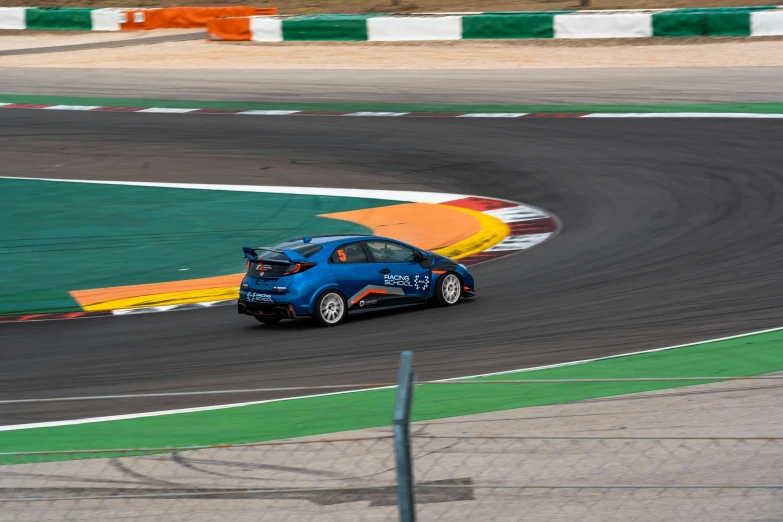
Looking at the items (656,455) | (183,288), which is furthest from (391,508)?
(183,288)

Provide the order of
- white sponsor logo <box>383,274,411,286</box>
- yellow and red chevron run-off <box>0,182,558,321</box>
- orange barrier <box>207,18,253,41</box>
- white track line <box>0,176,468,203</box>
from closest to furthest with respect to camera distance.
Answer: white sponsor logo <box>383,274,411,286</box> → yellow and red chevron run-off <box>0,182,558,321</box> → white track line <box>0,176,468,203</box> → orange barrier <box>207,18,253,41</box>

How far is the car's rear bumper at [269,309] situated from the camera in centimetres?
1251

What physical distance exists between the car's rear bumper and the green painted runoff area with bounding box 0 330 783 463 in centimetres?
325

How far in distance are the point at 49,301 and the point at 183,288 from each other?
5.71 feet

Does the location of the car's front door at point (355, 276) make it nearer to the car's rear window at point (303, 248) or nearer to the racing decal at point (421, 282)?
the car's rear window at point (303, 248)

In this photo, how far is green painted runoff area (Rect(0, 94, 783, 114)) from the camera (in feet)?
83.5

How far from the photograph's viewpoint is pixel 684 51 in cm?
3045

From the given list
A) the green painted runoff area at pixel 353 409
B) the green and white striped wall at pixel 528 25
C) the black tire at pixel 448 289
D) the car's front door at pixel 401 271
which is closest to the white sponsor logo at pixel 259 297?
the car's front door at pixel 401 271

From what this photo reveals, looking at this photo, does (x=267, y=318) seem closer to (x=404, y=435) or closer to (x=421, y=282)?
(x=421, y=282)

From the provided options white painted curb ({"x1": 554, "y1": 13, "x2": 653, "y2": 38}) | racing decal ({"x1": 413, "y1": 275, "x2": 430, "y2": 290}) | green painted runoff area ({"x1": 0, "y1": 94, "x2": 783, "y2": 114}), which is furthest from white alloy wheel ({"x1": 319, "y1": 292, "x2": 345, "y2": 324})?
white painted curb ({"x1": 554, "y1": 13, "x2": 653, "y2": 38})

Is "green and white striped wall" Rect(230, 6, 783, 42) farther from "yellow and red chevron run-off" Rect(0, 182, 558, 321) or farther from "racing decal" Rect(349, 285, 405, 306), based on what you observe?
"racing decal" Rect(349, 285, 405, 306)

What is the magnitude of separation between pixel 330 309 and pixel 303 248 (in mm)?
837

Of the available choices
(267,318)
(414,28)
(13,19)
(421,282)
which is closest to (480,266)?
(421,282)

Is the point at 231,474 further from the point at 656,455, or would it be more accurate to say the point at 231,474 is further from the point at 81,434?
the point at 81,434
